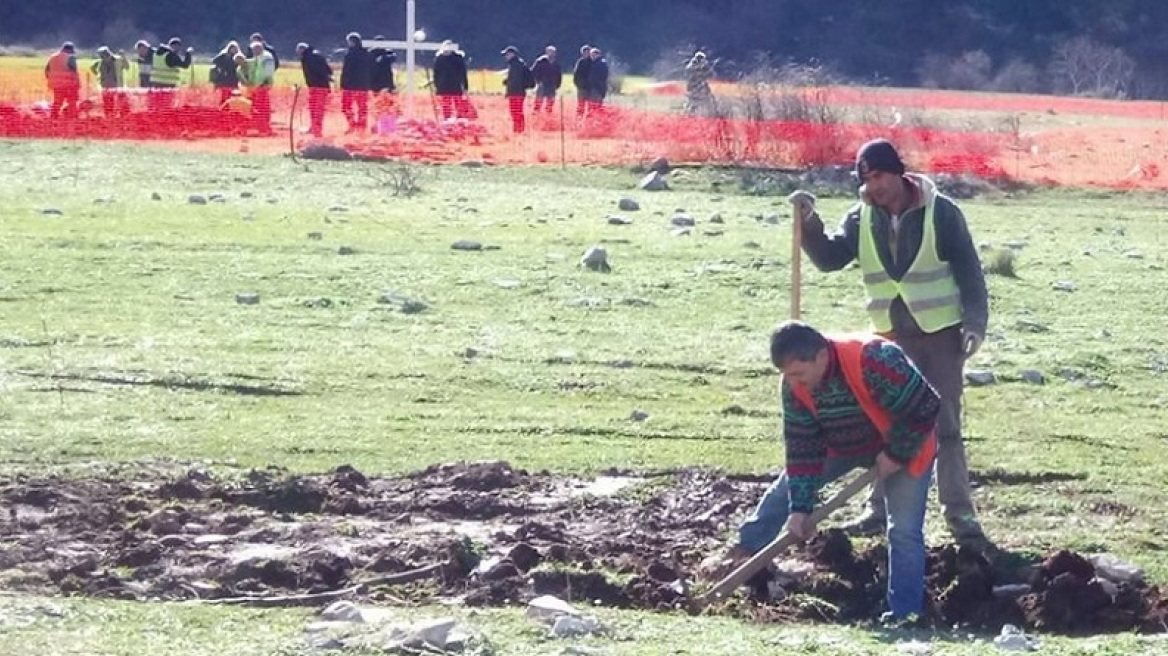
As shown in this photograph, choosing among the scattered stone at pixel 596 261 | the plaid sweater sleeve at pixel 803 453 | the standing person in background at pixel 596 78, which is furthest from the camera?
the standing person in background at pixel 596 78

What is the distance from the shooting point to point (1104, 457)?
484 inches

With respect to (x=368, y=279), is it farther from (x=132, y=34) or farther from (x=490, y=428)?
(x=132, y=34)

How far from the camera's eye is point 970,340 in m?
9.94

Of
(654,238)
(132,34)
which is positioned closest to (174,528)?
(654,238)

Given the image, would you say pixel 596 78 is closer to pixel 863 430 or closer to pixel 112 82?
pixel 112 82

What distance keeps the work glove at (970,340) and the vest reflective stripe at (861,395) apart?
1.23 meters

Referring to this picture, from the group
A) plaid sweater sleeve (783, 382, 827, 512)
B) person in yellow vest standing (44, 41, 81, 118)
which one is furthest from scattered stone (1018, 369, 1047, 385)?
person in yellow vest standing (44, 41, 81, 118)

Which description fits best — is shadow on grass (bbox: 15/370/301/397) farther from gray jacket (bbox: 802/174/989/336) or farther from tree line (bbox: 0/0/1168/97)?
tree line (bbox: 0/0/1168/97)

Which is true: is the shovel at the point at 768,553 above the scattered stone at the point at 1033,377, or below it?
above

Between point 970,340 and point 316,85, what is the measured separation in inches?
1199

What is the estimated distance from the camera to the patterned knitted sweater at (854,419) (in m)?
8.48

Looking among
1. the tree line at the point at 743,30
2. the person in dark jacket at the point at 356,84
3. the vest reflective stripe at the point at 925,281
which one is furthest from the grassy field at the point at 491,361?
the tree line at the point at 743,30

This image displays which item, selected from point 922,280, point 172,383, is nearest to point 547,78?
point 172,383

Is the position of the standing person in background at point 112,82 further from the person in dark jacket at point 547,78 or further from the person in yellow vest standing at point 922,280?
the person in yellow vest standing at point 922,280
